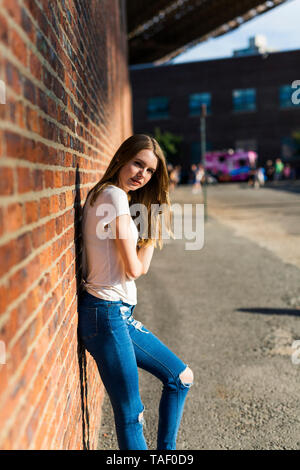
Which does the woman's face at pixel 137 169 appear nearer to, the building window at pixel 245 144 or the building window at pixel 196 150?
the building window at pixel 196 150

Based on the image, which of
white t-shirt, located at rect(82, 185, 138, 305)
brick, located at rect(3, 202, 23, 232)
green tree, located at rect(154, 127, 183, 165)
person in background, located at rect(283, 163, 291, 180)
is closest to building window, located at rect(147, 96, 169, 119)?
green tree, located at rect(154, 127, 183, 165)

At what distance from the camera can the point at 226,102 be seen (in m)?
45.0

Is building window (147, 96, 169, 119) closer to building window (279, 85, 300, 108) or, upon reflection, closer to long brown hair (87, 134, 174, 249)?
building window (279, 85, 300, 108)

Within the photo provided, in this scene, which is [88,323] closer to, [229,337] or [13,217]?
[13,217]

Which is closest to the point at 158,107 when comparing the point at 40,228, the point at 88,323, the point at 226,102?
the point at 226,102

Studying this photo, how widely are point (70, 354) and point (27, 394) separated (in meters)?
0.86

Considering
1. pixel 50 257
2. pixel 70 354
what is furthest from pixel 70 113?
pixel 70 354

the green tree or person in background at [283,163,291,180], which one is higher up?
the green tree

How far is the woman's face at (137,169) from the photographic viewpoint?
8.80ft

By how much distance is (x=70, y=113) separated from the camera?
8.07 feet

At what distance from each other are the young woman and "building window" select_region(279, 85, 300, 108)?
44486 mm

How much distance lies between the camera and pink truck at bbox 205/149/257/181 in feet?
138

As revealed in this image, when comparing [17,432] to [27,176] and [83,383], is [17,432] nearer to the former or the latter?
[27,176]

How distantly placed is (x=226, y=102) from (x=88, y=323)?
149 feet
